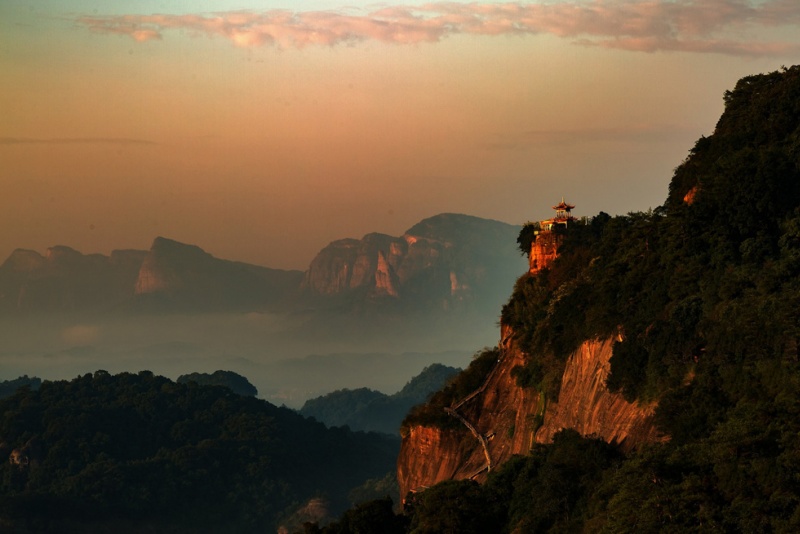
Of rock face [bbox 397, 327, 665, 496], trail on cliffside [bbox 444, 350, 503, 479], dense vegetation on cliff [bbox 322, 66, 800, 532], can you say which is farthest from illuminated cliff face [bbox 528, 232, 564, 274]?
trail on cliffside [bbox 444, 350, 503, 479]

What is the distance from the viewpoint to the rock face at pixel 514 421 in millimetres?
83438

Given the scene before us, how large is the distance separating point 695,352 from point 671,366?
1.62 meters

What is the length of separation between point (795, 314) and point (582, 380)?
21.0m

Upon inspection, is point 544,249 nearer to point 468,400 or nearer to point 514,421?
point 468,400

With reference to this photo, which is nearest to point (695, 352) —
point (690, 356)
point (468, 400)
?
point (690, 356)

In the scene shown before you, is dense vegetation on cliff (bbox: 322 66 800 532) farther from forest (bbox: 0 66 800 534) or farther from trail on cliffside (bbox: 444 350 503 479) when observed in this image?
trail on cliffside (bbox: 444 350 503 479)

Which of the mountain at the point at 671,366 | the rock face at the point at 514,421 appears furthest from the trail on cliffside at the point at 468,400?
the mountain at the point at 671,366

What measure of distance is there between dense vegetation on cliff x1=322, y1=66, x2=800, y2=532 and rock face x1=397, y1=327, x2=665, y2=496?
1254mm

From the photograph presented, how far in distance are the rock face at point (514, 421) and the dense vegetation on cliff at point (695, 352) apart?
1254 millimetres

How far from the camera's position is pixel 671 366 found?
7894cm

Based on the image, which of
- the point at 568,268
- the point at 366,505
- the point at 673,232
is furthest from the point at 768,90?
the point at 366,505

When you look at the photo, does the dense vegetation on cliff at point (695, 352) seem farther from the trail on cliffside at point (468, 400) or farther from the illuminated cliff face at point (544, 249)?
the trail on cliffside at point (468, 400)

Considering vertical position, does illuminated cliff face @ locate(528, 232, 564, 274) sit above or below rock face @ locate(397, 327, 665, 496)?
above

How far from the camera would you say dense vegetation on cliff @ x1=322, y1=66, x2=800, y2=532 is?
66.8 metres
